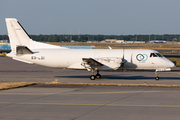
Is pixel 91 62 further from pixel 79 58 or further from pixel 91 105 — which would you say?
pixel 91 105

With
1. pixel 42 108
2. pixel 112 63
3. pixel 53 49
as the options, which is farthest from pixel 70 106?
Answer: pixel 53 49

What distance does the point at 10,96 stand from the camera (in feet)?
55.4

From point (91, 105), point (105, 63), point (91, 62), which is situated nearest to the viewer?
point (91, 105)

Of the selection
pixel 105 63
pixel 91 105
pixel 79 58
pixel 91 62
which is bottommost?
pixel 91 105

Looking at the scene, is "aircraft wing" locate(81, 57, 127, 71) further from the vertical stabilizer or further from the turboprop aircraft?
the vertical stabilizer

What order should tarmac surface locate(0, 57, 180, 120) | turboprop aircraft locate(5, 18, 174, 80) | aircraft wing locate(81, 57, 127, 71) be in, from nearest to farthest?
tarmac surface locate(0, 57, 180, 120)
aircraft wing locate(81, 57, 127, 71)
turboprop aircraft locate(5, 18, 174, 80)

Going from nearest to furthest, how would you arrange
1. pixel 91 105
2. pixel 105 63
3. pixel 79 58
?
pixel 91 105 < pixel 105 63 < pixel 79 58

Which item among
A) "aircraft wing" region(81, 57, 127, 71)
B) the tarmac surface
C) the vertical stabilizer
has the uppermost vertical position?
the vertical stabilizer

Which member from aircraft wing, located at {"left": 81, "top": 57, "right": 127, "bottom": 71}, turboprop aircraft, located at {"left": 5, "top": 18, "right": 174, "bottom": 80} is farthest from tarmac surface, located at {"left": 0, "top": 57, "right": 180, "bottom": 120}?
turboprop aircraft, located at {"left": 5, "top": 18, "right": 174, "bottom": 80}
